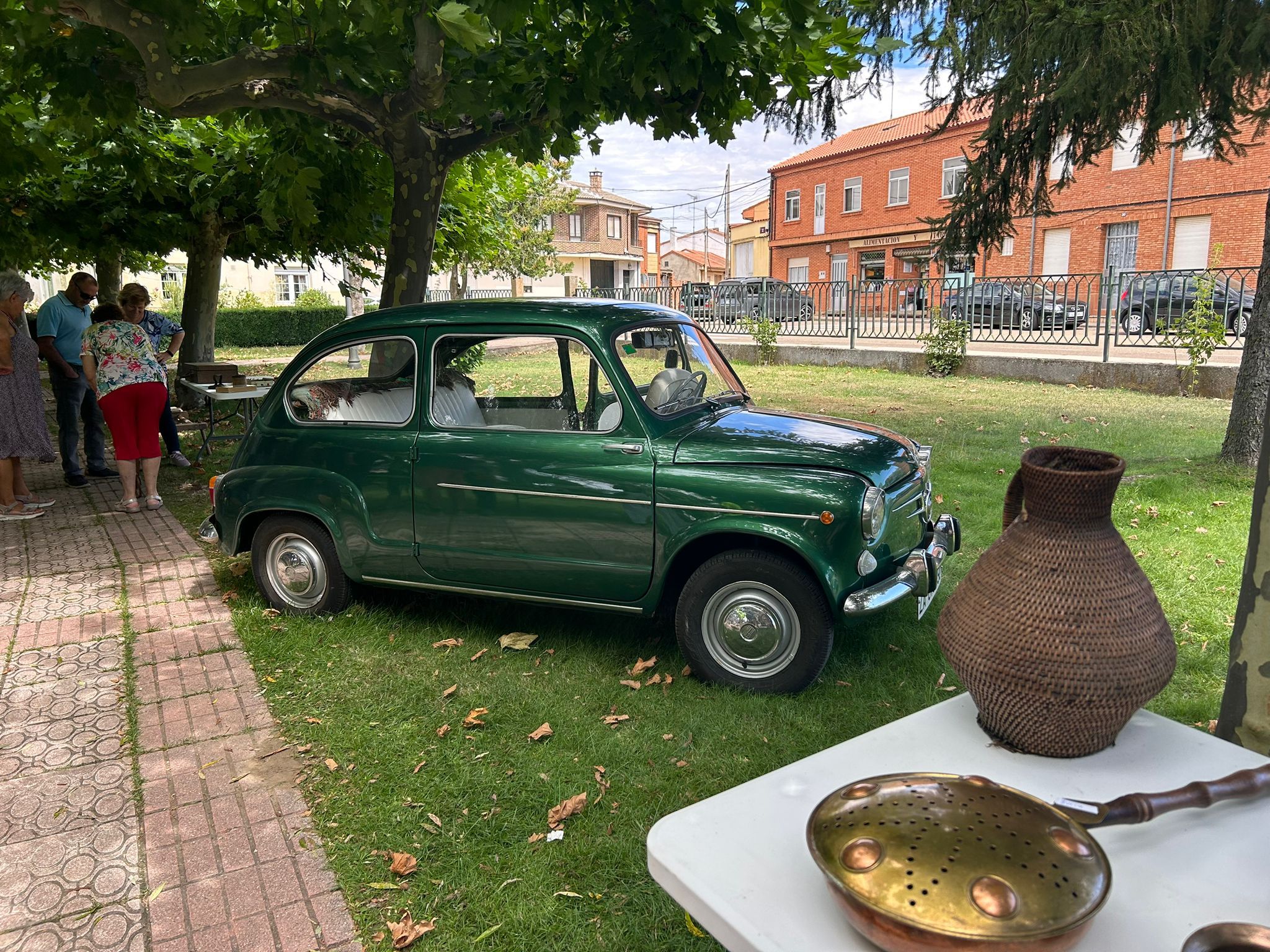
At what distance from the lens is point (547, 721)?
4352 millimetres

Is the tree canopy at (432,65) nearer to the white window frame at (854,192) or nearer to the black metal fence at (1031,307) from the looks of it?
the black metal fence at (1031,307)

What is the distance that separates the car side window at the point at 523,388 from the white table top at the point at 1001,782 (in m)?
2.88

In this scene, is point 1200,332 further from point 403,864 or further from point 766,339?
point 403,864

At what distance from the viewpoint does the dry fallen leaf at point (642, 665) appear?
191 inches

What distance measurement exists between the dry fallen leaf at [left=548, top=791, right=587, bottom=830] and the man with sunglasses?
7651mm

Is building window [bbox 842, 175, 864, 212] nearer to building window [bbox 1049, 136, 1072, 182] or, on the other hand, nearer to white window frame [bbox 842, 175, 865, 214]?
white window frame [bbox 842, 175, 865, 214]

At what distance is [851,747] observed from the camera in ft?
7.33

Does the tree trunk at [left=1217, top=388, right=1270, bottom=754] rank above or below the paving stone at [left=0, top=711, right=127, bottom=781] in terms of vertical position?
above

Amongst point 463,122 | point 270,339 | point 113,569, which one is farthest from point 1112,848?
point 270,339

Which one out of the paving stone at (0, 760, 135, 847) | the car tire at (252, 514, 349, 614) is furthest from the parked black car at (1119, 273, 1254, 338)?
the paving stone at (0, 760, 135, 847)

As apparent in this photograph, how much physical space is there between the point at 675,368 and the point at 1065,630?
3376mm

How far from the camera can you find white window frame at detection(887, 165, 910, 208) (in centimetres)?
4294

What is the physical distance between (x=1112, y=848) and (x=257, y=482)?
5.04 m

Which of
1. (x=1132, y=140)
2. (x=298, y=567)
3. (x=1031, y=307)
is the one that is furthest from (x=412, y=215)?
(x=1031, y=307)
